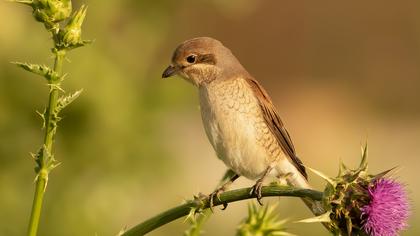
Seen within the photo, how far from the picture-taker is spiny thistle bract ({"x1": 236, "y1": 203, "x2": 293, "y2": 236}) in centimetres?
394

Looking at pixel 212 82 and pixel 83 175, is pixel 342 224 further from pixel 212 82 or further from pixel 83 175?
pixel 83 175

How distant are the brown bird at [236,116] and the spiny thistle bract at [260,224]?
5.53 ft

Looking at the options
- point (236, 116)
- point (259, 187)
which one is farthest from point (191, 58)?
point (259, 187)

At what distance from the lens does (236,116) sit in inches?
231

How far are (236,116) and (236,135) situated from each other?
126 millimetres

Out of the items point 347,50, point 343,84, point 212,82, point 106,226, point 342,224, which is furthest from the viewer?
point 347,50

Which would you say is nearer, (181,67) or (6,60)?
(181,67)

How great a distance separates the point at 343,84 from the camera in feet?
69.1

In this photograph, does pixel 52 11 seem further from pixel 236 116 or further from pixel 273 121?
pixel 273 121

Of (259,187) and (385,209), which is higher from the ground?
(259,187)

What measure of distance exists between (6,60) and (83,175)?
118 cm

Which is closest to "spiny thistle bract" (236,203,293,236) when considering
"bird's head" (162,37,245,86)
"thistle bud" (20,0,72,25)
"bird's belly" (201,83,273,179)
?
"thistle bud" (20,0,72,25)

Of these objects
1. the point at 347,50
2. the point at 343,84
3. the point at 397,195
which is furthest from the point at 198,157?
the point at 397,195

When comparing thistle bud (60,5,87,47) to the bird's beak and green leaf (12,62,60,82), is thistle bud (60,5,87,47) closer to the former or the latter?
green leaf (12,62,60,82)
